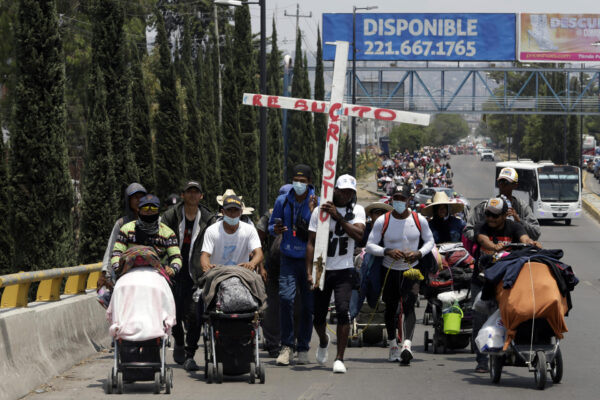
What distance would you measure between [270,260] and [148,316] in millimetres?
2769

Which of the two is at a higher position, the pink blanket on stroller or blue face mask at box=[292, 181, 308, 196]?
blue face mask at box=[292, 181, 308, 196]

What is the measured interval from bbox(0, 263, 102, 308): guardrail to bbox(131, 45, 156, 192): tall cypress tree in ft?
62.7

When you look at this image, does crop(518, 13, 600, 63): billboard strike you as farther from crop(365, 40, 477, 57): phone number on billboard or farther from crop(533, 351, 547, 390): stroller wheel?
crop(533, 351, 547, 390): stroller wheel

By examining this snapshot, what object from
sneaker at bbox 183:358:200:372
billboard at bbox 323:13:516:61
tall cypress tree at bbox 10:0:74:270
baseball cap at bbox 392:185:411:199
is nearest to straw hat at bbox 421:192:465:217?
baseball cap at bbox 392:185:411:199

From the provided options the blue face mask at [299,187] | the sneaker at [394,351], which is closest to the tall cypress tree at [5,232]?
the blue face mask at [299,187]

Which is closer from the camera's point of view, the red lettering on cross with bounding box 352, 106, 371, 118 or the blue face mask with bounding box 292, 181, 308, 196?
the blue face mask with bounding box 292, 181, 308, 196

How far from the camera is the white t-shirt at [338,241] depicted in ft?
36.0

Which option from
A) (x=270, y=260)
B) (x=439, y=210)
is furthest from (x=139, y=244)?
(x=439, y=210)

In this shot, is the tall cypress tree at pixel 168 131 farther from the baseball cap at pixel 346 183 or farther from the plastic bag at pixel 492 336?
the plastic bag at pixel 492 336

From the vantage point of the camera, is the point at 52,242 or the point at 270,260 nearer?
the point at 270,260

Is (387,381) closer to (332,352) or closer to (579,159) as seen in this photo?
(332,352)

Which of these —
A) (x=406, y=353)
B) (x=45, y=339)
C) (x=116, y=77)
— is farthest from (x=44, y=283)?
(x=116, y=77)

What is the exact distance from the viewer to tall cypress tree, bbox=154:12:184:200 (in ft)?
130

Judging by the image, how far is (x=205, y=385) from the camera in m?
10.0
